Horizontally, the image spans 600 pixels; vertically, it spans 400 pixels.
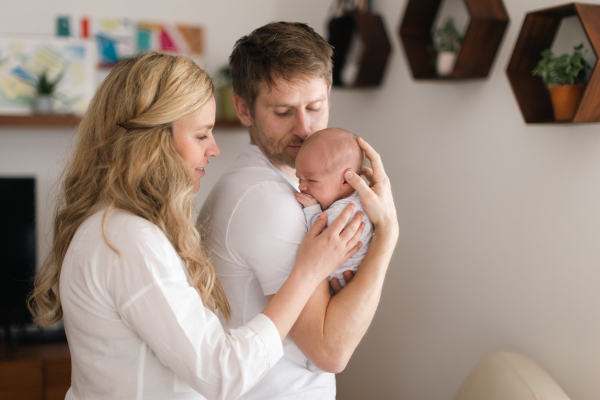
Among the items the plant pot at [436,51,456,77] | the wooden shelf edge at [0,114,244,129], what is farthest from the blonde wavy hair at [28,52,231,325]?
the wooden shelf edge at [0,114,244,129]

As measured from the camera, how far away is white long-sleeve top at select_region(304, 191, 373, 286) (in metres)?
1.28

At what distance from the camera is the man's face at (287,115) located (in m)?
1.35

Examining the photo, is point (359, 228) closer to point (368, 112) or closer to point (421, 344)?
point (421, 344)

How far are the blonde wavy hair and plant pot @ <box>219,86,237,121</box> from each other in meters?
1.83

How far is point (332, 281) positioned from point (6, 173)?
2339 millimetres

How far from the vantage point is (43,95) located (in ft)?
8.90

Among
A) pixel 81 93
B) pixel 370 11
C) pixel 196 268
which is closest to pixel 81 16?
pixel 81 93

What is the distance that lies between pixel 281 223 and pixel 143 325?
0.38 m

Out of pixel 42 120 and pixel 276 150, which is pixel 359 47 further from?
pixel 42 120

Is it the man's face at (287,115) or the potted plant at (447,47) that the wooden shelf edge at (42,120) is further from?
the potted plant at (447,47)

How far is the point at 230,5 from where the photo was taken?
10.3 feet

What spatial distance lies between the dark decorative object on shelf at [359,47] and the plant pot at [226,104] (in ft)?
2.20

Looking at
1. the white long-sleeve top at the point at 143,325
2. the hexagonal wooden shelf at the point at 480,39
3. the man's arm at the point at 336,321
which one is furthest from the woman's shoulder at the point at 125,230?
the hexagonal wooden shelf at the point at 480,39

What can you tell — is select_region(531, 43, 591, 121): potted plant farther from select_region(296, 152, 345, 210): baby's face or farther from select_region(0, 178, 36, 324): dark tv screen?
select_region(0, 178, 36, 324): dark tv screen
